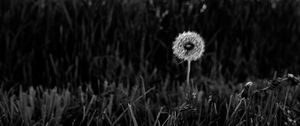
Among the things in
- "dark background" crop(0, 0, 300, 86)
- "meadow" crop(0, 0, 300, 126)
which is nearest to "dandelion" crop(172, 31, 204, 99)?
"meadow" crop(0, 0, 300, 126)

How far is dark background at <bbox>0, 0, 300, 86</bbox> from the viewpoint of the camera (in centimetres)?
287

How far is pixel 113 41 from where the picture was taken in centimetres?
304

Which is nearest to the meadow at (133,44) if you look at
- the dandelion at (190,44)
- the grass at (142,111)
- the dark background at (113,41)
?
the dark background at (113,41)

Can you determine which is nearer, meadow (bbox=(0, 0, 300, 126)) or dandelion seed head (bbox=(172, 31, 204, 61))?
dandelion seed head (bbox=(172, 31, 204, 61))

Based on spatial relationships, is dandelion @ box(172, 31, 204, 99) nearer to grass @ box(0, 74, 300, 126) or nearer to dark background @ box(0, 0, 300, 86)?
grass @ box(0, 74, 300, 126)

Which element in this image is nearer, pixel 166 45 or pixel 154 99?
pixel 154 99

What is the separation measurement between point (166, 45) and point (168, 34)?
0.07 m

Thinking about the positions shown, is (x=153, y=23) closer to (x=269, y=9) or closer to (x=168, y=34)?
(x=168, y=34)

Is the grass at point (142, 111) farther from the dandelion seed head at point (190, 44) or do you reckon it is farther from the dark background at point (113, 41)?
the dark background at point (113, 41)

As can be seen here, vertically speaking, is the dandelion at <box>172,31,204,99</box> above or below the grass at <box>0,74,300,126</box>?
above

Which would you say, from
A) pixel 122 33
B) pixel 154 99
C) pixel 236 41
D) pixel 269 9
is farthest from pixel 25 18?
pixel 269 9

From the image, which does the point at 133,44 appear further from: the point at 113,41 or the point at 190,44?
the point at 190,44

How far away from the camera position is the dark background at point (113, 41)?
2.87 metres

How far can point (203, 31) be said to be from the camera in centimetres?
319
